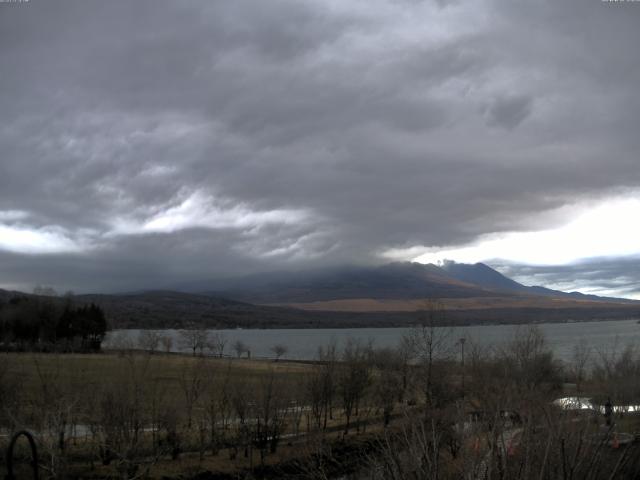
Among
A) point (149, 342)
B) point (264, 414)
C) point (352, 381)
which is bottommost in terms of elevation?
point (264, 414)

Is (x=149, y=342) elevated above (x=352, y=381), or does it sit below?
below

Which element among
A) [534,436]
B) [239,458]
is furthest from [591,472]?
[239,458]

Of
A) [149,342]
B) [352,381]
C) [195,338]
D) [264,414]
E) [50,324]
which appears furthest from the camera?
[195,338]

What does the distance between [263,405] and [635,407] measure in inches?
1033

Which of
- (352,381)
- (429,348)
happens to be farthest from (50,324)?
(429,348)

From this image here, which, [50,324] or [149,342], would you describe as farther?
[50,324]

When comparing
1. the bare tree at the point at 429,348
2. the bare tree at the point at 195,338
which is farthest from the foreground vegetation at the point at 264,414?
the bare tree at the point at 195,338

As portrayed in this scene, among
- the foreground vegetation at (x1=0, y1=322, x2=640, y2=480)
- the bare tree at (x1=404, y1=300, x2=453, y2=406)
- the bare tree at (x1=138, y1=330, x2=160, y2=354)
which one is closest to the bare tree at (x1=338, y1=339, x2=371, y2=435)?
the foreground vegetation at (x1=0, y1=322, x2=640, y2=480)

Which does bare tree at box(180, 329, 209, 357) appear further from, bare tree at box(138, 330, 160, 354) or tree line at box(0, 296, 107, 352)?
bare tree at box(138, 330, 160, 354)

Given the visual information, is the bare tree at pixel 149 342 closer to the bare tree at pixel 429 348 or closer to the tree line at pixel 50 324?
the tree line at pixel 50 324

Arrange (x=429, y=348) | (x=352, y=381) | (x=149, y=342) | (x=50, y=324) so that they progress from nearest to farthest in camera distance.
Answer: (x=429, y=348)
(x=352, y=381)
(x=149, y=342)
(x=50, y=324)

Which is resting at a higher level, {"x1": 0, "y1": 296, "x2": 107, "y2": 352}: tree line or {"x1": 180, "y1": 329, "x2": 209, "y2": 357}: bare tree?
{"x1": 0, "y1": 296, "x2": 107, "y2": 352}: tree line

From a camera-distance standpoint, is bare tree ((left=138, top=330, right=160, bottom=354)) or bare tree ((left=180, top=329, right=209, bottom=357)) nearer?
bare tree ((left=138, top=330, right=160, bottom=354))

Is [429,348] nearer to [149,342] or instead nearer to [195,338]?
[149,342]
